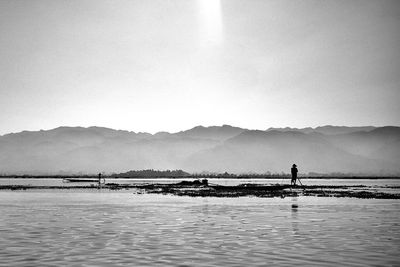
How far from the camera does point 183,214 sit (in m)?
39.9

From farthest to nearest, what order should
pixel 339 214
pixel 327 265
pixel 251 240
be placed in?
pixel 339 214 < pixel 251 240 < pixel 327 265

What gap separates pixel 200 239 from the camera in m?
25.3

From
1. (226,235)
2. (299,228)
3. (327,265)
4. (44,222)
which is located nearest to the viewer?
(327,265)

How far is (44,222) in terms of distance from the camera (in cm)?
3328

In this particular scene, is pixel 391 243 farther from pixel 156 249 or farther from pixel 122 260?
pixel 122 260

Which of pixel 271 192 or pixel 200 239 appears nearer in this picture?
pixel 200 239

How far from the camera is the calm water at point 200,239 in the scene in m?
19.7

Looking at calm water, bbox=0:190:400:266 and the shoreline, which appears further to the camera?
the shoreline

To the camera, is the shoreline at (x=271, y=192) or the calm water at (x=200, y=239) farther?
the shoreline at (x=271, y=192)

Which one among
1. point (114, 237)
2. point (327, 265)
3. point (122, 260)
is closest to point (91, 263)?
point (122, 260)

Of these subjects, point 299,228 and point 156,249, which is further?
point 299,228

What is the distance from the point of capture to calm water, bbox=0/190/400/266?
19703mm

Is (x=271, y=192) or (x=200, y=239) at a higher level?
(x=271, y=192)

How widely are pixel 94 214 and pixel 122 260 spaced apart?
69.0 feet
